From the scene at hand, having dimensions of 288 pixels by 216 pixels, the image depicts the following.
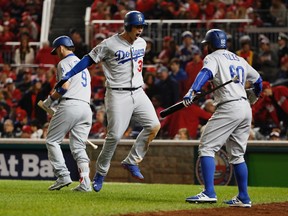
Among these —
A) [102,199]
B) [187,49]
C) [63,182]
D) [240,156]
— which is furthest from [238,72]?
[187,49]

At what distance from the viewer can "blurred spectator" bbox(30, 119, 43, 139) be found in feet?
66.4

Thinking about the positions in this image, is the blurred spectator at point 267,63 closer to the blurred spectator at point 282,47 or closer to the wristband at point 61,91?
the blurred spectator at point 282,47

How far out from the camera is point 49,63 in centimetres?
2445

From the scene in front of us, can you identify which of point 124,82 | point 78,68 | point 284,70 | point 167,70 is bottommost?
point 167,70

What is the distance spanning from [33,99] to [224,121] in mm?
11317

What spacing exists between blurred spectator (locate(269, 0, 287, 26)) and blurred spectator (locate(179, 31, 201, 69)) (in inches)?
86.0

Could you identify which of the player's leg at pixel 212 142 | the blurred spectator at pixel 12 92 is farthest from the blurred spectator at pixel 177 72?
the player's leg at pixel 212 142

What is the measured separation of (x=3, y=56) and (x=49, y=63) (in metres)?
1.91

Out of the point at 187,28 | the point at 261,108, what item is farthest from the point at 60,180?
the point at 187,28

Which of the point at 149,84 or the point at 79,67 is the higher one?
the point at 79,67

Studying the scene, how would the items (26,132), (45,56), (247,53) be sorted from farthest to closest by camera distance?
(45,56)
(247,53)
(26,132)

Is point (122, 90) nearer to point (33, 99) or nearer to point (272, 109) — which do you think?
point (272, 109)

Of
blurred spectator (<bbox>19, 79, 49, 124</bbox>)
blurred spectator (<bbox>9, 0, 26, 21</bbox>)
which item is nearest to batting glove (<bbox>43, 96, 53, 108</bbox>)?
blurred spectator (<bbox>19, 79, 49, 124</bbox>)

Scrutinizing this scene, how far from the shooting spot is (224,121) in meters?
11.3
